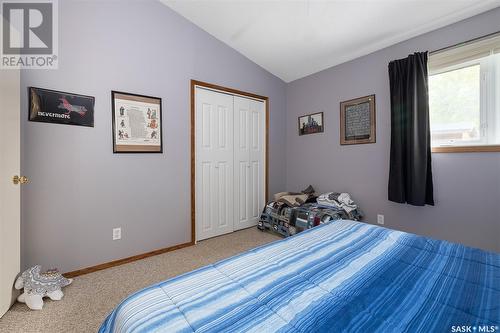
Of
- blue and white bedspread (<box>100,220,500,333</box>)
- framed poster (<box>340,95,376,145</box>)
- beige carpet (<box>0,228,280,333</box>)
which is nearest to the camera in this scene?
blue and white bedspread (<box>100,220,500,333</box>)

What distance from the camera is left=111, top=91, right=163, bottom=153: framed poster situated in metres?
2.33

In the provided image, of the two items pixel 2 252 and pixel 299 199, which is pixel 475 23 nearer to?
pixel 299 199

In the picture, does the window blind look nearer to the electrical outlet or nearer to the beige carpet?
the beige carpet

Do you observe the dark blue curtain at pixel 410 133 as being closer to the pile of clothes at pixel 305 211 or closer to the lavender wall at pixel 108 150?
the pile of clothes at pixel 305 211

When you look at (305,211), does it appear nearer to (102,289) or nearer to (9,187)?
(102,289)

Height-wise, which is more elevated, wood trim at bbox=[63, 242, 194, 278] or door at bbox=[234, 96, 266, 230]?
door at bbox=[234, 96, 266, 230]

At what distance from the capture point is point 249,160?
356cm

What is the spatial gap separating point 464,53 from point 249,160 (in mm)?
2726

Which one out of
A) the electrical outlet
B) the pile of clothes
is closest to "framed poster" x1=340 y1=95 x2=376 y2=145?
the pile of clothes

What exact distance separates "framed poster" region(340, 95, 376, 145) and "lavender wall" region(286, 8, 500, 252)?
0.07 meters

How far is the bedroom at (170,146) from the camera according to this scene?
6.27ft

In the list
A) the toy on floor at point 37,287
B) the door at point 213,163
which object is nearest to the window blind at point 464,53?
the door at point 213,163

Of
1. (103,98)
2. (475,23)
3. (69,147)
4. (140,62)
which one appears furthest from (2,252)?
(475,23)

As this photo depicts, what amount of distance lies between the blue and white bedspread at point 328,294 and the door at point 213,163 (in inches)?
77.0
